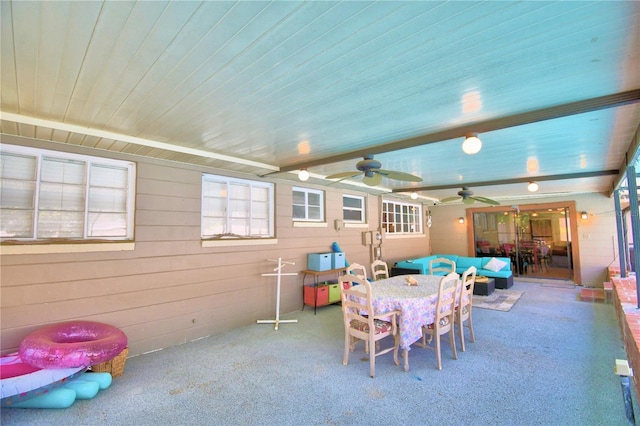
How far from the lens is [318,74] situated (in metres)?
1.99

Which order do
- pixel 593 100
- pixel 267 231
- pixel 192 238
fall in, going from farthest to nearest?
pixel 267 231 < pixel 192 238 < pixel 593 100

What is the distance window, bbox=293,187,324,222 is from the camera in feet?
19.1

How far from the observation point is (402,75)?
2000 mm

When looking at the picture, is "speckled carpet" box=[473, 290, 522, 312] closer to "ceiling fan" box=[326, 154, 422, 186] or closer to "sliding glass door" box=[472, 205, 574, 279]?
"sliding glass door" box=[472, 205, 574, 279]

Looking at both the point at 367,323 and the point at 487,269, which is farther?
the point at 487,269

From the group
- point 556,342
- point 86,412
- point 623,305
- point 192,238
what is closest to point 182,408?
point 86,412

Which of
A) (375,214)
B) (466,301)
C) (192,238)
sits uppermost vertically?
(375,214)

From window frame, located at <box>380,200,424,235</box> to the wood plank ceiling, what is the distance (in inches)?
183

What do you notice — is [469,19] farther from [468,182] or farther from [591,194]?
[591,194]

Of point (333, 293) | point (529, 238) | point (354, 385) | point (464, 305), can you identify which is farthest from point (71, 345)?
point (529, 238)

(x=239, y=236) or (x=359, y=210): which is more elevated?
(x=359, y=210)

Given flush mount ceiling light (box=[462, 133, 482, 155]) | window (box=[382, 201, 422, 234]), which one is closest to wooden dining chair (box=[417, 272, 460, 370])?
flush mount ceiling light (box=[462, 133, 482, 155])

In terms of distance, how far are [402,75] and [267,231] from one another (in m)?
3.82

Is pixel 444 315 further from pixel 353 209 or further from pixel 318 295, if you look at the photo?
pixel 353 209
